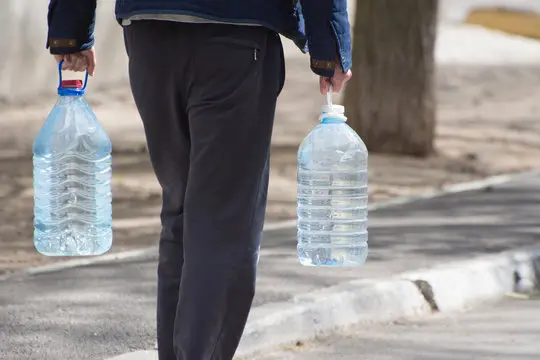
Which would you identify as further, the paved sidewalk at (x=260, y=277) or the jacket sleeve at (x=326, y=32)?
the paved sidewalk at (x=260, y=277)

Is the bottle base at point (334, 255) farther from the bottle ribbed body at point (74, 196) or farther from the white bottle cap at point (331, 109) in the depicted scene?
the bottle ribbed body at point (74, 196)

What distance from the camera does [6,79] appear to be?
17.7m

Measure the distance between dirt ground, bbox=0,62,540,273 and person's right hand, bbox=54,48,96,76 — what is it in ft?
10.7

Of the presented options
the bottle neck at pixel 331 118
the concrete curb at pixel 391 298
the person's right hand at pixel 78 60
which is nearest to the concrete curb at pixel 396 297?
the concrete curb at pixel 391 298

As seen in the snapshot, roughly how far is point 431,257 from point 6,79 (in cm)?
1130

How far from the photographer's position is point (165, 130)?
13.4ft

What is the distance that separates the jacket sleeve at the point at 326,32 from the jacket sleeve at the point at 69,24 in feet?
2.45

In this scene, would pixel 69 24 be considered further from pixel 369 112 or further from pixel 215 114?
pixel 369 112

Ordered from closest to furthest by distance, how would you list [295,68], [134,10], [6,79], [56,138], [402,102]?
[134,10], [56,138], [402,102], [6,79], [295,68]

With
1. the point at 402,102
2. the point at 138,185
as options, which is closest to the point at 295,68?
the point at 402,102

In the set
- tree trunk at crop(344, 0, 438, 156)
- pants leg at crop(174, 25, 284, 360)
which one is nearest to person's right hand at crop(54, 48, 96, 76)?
pants leg at crop(174, 25, 284, 360)

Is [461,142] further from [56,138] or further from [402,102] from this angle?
[56,138]

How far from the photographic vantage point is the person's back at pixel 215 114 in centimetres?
393

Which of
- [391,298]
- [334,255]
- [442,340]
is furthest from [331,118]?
[391,298]
